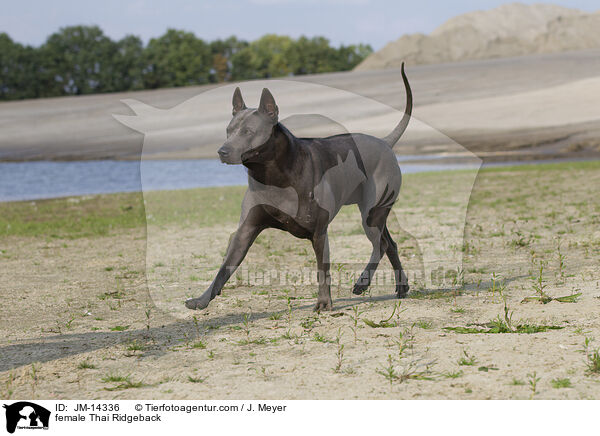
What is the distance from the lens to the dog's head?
240 inches

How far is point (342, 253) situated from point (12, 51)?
244 ft

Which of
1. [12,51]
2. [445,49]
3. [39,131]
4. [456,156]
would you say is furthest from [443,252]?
[445,49]

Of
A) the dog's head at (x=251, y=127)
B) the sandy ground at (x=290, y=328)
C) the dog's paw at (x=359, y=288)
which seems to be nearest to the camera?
the sandy ground at (x=290, y=328)

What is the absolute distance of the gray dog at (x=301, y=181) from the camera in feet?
20.4

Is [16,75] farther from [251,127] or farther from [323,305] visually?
[251,127]

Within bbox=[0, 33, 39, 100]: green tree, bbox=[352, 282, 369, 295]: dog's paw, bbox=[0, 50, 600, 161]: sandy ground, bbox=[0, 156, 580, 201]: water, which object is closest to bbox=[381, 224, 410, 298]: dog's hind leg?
bbox=[352, 282, 369, 295]: dog's paw

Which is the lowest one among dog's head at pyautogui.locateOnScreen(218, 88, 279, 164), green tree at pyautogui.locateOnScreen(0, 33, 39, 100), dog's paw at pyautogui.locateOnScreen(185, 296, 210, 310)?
dog's paw at pyautogui.locateOnScreen(185, 296, 210, 310)

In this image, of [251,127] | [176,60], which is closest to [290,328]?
[251,127]

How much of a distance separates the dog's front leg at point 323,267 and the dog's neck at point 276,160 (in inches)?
26.6

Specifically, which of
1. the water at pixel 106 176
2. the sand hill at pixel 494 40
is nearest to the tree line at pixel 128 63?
A: the sand hill at pixel 494 40
